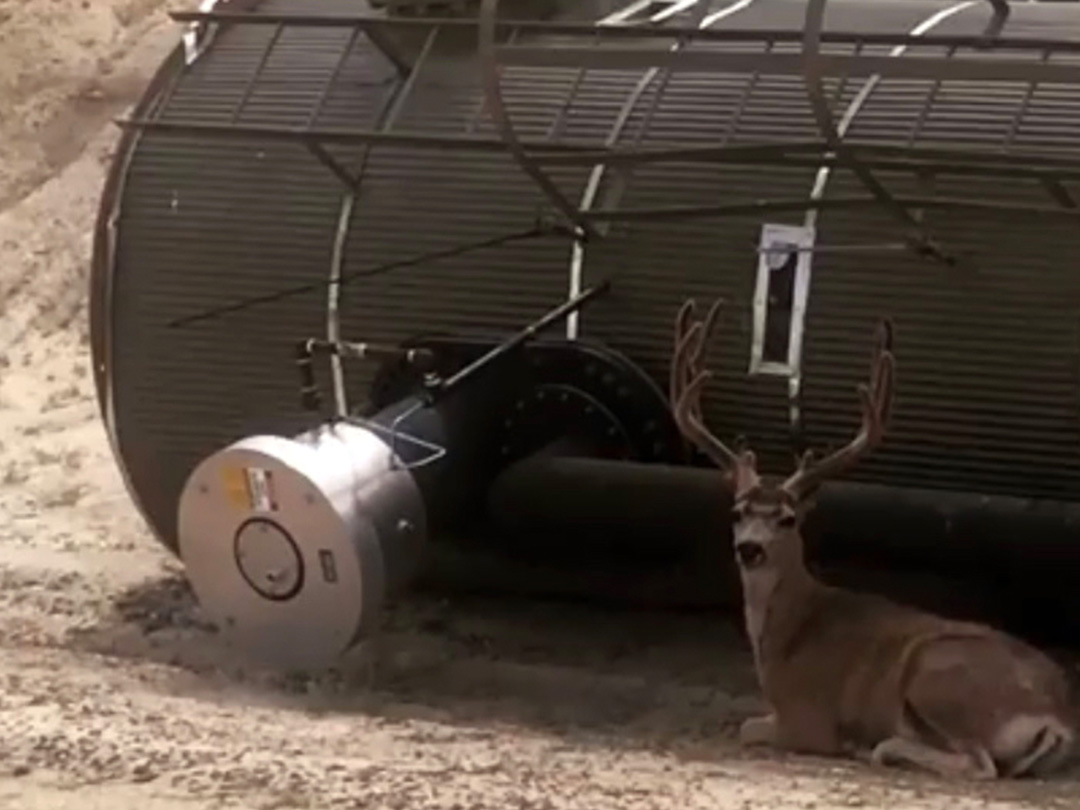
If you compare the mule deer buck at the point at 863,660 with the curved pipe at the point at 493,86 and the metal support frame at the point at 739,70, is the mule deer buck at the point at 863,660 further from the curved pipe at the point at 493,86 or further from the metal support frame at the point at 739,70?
the curved pipe at the point at 493,86

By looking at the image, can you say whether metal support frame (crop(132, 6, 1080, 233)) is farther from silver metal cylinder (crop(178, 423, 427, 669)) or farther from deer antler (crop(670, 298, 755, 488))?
silver metal cylinder (crop(178, 423, 427, 669))

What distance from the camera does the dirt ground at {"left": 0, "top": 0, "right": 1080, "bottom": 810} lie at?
16.6ft

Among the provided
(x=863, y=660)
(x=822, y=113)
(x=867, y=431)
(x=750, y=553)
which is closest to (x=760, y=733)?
(x=863, y=660)

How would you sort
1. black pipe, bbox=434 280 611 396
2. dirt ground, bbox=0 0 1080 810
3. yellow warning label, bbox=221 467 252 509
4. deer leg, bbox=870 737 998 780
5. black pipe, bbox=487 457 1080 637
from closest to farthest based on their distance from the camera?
1. dirt ground, bbox=0 0 1080 810
2. deer leg, bbox=870 737 998 780
3. black pipe, bbox=487 457 1080 637
4. yellow warning label, bbox=221 467 252 509
5. black pipe, bbox=434 280 611 396

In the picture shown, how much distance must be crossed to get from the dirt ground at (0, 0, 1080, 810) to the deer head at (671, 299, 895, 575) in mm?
495

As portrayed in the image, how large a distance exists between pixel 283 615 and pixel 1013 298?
1.93 m

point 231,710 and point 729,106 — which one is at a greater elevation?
point 729,106

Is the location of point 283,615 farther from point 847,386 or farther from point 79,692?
point 847,386

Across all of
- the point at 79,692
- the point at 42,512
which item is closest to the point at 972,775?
the point at 79,692

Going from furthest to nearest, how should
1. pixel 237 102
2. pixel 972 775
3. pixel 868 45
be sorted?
1. pixel 237 102
2. pixel 868 45
3. pixel 972 775

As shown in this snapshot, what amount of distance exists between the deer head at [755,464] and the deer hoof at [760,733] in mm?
372

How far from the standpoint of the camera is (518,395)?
6.70m

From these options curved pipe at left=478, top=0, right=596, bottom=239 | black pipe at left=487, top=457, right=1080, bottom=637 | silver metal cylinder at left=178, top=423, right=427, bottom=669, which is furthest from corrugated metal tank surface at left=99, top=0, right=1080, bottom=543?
silver metal cylinder at left=178, top=423, right=427, bottom=669

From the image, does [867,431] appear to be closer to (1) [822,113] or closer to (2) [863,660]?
(2) [863,660]
